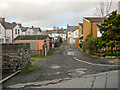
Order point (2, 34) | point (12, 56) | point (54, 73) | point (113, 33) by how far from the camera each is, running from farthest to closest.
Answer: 1. point (2, 34)
2. point (113, 33)
3. point (12, 56)
4. point (54, 73)

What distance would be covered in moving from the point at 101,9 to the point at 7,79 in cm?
2428

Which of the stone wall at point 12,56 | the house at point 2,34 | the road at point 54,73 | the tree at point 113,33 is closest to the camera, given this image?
the road at point 54,73

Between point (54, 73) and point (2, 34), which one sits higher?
point (2, 34)

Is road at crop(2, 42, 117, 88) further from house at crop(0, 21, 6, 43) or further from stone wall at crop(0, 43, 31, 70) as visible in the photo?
house at crop(0, 21, 6, 43)

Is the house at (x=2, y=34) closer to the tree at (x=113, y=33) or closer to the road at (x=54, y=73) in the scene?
the road at (x=54, y=73)

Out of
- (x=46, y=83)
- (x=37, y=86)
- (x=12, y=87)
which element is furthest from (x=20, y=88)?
(x=46, y=83)

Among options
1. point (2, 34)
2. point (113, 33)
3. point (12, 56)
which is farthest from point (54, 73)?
point (2, 34)

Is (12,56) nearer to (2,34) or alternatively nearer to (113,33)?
(113,33)

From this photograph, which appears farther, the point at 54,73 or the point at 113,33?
the point at 113,33

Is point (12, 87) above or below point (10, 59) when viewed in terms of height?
below

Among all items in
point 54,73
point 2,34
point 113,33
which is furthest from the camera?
point 2,34

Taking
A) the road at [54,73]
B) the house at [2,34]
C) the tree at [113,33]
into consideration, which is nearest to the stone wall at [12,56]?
the road at [54,73]

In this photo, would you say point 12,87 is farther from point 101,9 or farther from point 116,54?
point 101,9

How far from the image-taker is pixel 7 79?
21.3 ft
